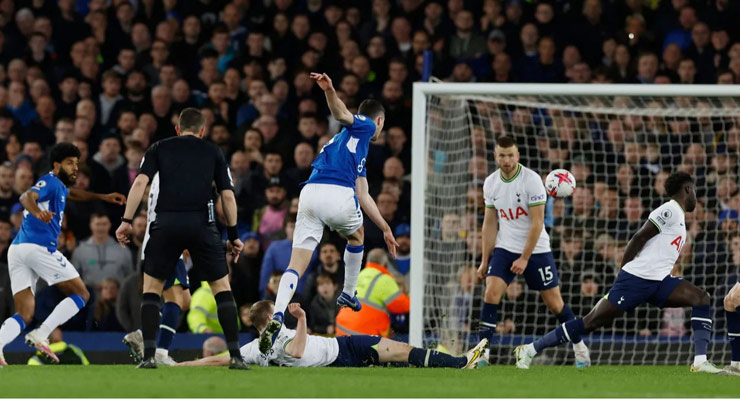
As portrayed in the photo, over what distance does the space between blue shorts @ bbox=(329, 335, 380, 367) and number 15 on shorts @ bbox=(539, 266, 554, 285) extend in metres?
1.80

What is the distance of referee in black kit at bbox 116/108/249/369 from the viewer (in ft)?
28.9

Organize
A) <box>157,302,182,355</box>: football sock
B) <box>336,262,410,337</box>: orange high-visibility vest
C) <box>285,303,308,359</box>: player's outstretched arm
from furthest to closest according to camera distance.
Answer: <box>336,262,410,337</box>: orange high-visibility vest < <box>157,302,182,355</box>: football sock < <box>285,303,308,359</box>: player's outstretched arm

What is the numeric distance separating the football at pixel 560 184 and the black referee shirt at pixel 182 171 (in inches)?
138

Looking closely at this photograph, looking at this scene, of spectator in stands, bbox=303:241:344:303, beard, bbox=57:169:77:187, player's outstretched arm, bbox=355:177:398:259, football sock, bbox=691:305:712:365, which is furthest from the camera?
spectator in stands, bbox=303:241:344:303

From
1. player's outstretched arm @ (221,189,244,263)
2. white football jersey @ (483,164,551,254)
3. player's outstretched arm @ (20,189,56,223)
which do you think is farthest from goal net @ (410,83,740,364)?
player's outstretched arm @ (20,189,56,223)

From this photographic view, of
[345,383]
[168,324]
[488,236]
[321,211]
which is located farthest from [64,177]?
[345,383]

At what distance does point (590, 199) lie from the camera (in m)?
13.5

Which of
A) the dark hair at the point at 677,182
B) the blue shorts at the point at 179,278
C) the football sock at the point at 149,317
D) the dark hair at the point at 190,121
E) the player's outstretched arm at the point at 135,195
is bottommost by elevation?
the football sock at the point at 149,317

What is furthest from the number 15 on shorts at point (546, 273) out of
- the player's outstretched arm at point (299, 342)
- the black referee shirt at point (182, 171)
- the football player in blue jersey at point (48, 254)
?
the football player in blue jersey at point (48, 254)

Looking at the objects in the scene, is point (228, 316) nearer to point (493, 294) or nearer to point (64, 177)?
point (64, 177)

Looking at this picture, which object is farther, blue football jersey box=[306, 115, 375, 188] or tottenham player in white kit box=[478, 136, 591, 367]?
tottenham player in white kit box=[478, 136, 591, 367]

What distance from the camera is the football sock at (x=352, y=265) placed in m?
10.0

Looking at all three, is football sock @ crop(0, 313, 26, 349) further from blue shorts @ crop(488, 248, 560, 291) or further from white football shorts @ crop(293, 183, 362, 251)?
blue shorts @ crop(488, 248, 560, 291)

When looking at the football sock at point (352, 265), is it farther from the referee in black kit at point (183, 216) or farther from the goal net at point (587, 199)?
the goal net at point (587, 199)
